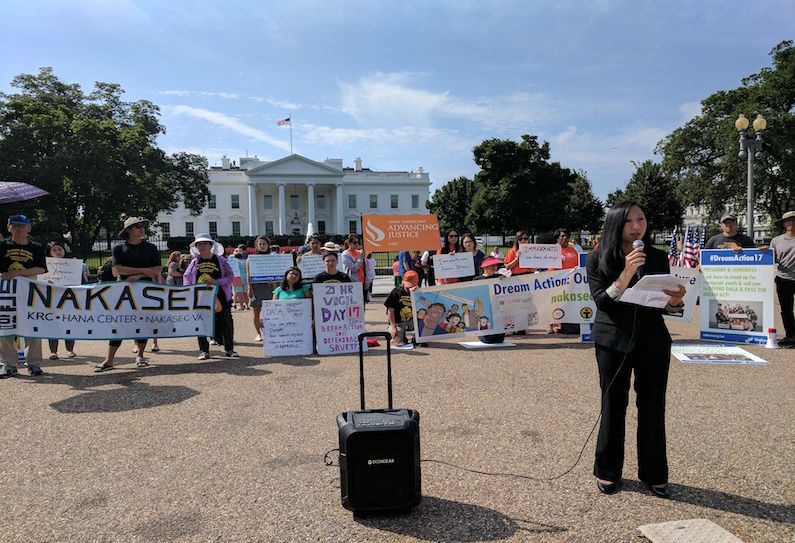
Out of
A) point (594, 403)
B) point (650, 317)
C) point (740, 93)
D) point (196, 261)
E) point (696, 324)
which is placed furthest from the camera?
point (740, 93)

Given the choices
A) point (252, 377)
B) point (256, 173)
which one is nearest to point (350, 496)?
point (252, 377)

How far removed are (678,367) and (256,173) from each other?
84.2 metres

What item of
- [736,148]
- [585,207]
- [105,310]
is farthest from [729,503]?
[585,207]

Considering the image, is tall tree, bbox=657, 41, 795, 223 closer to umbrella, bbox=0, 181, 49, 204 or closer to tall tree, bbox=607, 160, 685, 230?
tall tree, bbox=607, 160, 685, 230

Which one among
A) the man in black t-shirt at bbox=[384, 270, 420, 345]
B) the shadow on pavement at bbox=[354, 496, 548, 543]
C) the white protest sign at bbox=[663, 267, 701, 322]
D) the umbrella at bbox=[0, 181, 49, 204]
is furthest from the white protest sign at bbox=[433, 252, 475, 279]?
the shadow on pavement at bbox=[354, 496, 548, 543]

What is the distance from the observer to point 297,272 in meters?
8.85

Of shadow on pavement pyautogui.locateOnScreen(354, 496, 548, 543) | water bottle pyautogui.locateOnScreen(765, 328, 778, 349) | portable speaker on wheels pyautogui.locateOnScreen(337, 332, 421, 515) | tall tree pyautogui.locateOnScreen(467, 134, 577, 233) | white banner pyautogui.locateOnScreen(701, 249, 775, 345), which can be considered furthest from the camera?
tall tree pyautogui.locateOnScreen(467, 134, 577, 233)

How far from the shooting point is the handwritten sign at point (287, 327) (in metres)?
8.41

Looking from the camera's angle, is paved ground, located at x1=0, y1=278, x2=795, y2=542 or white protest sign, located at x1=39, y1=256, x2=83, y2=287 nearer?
paved ground, located at x1=0, y1=278, x2=795, y2=542

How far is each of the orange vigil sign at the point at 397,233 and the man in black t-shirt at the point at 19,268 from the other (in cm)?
614

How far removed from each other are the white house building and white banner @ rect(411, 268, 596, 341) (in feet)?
257

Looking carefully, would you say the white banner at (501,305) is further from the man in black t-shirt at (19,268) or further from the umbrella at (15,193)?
the umbrella at (15,193)

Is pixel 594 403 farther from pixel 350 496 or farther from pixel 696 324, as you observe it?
pixel 696 324

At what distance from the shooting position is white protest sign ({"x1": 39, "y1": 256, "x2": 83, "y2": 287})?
9.84 metres
